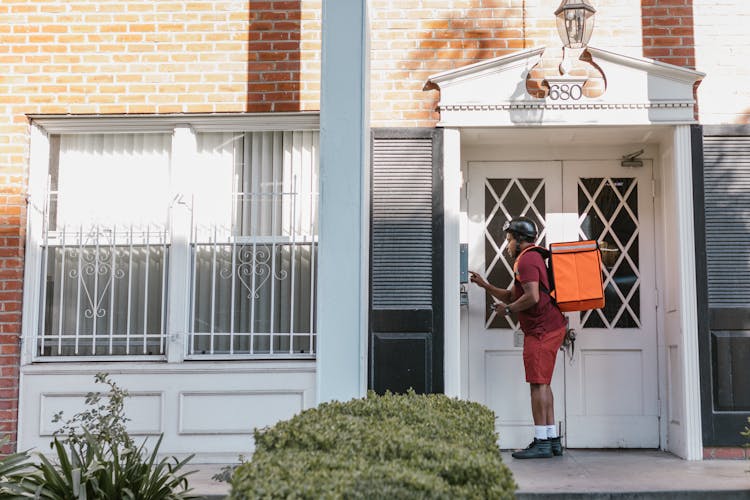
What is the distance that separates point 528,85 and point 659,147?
1337mm

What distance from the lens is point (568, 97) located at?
299 inches

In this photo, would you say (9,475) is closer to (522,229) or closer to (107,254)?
(107,254)

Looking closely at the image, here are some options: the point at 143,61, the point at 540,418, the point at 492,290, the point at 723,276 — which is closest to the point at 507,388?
the point at 540,418

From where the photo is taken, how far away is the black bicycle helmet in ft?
24.5

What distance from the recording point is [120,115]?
7.95m

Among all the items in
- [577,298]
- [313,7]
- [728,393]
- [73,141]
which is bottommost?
[728,393]

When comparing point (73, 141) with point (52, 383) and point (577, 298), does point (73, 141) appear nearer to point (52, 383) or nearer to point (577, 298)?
point (52, 383)

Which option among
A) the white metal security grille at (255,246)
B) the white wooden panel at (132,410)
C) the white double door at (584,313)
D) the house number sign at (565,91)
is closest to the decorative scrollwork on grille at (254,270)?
the white metal security grille at (255,246)

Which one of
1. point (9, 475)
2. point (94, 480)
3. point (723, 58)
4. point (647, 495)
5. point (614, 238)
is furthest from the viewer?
point (614, 238)

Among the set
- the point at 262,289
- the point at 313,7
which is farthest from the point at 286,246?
the point at 313,7

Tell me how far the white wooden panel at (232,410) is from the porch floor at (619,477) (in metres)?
0.33

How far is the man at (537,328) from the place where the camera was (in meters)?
7.30

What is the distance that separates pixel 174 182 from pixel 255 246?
0.88 meters

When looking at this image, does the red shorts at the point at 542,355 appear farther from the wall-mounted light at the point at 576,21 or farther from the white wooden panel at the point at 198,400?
the wall-mounted light at the point at 576,21
